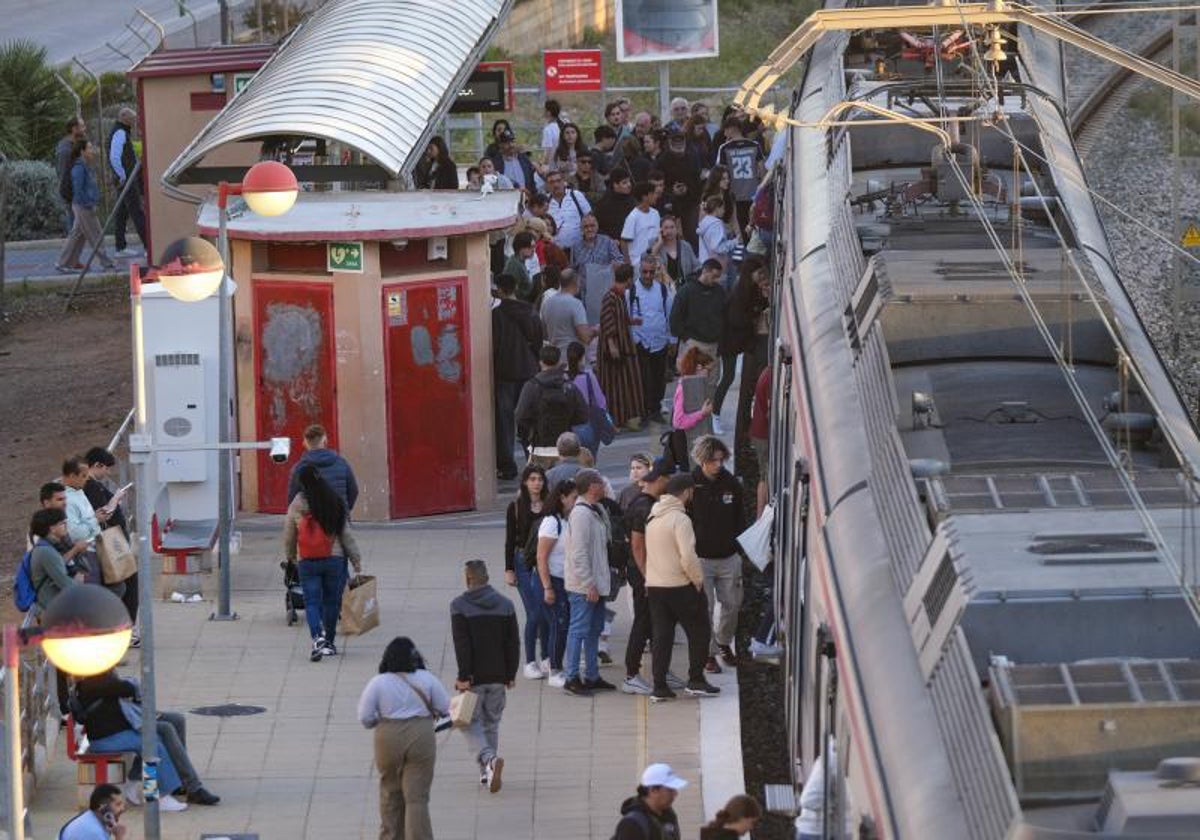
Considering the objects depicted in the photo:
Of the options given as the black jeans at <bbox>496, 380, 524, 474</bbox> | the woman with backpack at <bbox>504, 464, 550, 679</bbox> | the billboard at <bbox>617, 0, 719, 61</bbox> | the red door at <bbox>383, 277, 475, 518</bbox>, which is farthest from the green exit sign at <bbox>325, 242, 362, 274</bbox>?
the billboard at <bbox>617, 0, 719, 61</bbox>

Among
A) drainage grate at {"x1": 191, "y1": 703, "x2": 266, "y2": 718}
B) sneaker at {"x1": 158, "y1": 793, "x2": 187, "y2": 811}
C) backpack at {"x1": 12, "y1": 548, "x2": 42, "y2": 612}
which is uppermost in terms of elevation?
backpack at {"x1": 12, "y1": 548, "x2": 42, "y2": 612}

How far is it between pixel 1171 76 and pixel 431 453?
9.21 metres

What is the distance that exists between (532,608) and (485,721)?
188cm

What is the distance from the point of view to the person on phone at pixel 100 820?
11.9 metres

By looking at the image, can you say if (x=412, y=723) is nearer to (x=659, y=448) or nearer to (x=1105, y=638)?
(x=1105, y=638)

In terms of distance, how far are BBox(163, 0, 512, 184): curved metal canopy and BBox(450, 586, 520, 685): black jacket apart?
7.39 m

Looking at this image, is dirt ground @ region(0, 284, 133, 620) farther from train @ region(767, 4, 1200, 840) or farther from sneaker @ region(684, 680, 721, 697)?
train @ region(767, 4, 1200, 840)

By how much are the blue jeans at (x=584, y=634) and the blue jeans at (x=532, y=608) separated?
0.24 metres

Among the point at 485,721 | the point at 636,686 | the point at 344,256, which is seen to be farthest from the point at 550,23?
the point at 485,721

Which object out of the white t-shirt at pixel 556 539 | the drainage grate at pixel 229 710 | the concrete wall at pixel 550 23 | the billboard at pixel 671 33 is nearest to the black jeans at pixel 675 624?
the white t-shirt at pixel 556 539

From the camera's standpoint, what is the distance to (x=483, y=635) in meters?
14.2

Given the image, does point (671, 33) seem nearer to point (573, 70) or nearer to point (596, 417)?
point (573, 70)

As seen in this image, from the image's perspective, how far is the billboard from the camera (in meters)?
33.6

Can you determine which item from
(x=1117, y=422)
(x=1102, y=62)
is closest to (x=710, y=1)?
(x=1102, y=62)
